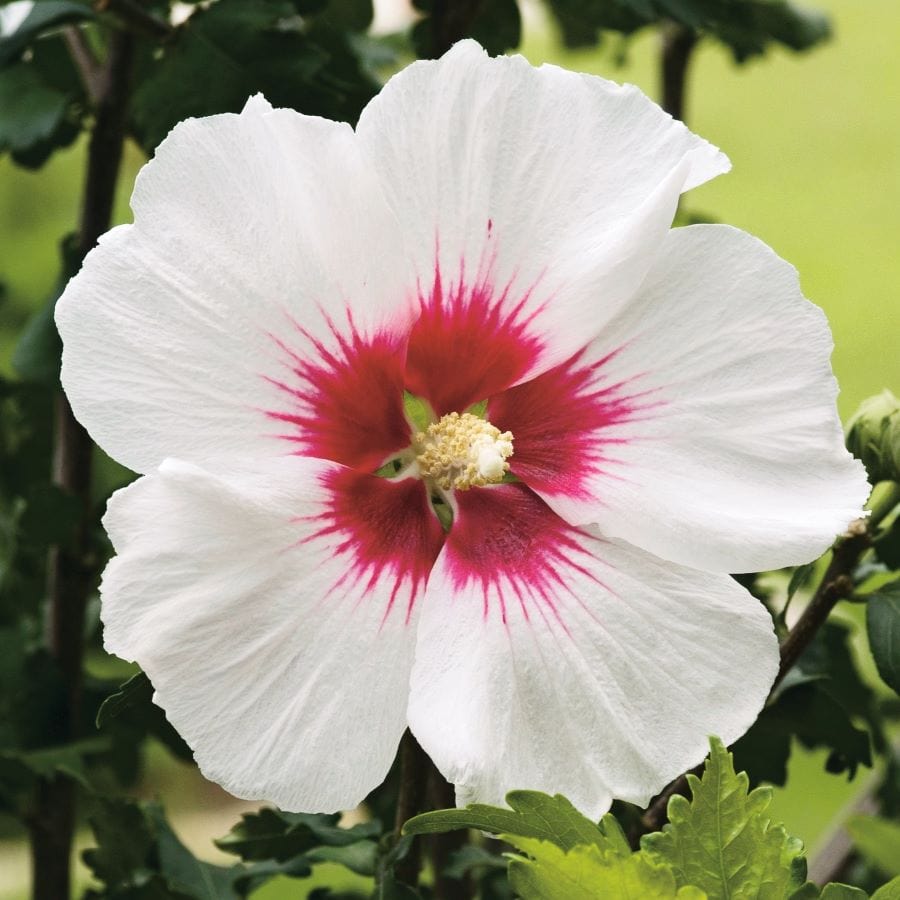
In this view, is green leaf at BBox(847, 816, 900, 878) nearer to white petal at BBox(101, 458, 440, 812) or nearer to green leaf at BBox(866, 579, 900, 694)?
green leaf at BBox(866, 579, 900, 694)

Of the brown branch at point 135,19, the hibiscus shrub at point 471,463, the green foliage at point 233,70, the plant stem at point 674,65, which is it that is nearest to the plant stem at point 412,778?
the hibiscus shrub at point 471,463

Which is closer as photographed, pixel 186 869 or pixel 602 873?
pixel 602 873

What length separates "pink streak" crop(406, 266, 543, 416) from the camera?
2.07 ft

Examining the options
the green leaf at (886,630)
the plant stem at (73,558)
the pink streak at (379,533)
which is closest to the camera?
the pink streak at (379,533)

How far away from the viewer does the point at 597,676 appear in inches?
23.1

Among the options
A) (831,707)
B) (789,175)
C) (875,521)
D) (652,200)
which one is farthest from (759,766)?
(789,175)

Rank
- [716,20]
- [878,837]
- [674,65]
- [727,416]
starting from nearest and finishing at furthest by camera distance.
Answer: [727,416] → [878,837] → [716,20] → [674,65]

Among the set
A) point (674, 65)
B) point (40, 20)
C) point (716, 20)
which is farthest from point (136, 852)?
point (674, 65)

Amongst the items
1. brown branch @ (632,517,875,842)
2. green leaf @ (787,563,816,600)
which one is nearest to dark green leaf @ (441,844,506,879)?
Answer: brown branch @ (632,517,875,842)

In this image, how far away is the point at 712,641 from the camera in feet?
1.93

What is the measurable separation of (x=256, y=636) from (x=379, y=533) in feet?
0.27

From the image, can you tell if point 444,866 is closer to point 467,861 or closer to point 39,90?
point 467,861

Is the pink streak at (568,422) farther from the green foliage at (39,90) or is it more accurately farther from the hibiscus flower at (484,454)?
the green foliage at (39,90)

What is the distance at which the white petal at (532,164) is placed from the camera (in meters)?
0.59
